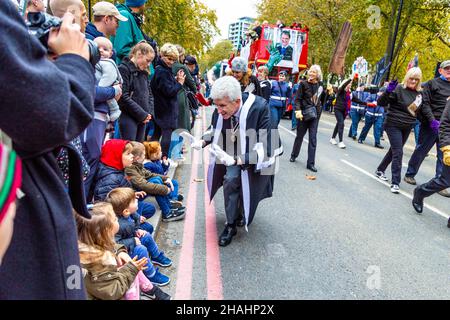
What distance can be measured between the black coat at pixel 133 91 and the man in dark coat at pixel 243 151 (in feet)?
3.49

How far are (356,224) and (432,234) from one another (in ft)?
3.02

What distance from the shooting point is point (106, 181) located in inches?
122

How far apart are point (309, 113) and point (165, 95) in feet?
10.2

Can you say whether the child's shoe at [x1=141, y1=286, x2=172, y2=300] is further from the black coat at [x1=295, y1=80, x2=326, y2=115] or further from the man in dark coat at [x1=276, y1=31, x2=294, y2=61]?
the man in dark coat at [x1=276, y1=31, x2=294, y2=61]

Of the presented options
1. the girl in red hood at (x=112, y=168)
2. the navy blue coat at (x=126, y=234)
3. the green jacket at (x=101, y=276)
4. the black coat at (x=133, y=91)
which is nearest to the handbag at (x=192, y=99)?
the black coat at (x=133, y=91)

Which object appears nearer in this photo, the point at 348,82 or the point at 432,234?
the point at 432,234

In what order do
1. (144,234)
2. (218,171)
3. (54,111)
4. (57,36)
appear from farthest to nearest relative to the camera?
1. (218,171)
2. (144,234)
3. (57,36)
4. (54,111)

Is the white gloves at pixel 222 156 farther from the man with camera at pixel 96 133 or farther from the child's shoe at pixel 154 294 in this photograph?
the child's shoe at pixel 154 294

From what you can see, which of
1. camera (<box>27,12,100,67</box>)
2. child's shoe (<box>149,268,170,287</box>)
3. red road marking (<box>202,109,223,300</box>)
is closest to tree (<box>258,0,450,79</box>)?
red road marking (<box>202,109,223,300</box>)

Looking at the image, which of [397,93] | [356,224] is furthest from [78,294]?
[397,93]

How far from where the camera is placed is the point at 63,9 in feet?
7.30

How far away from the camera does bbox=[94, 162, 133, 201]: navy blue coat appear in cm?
307
